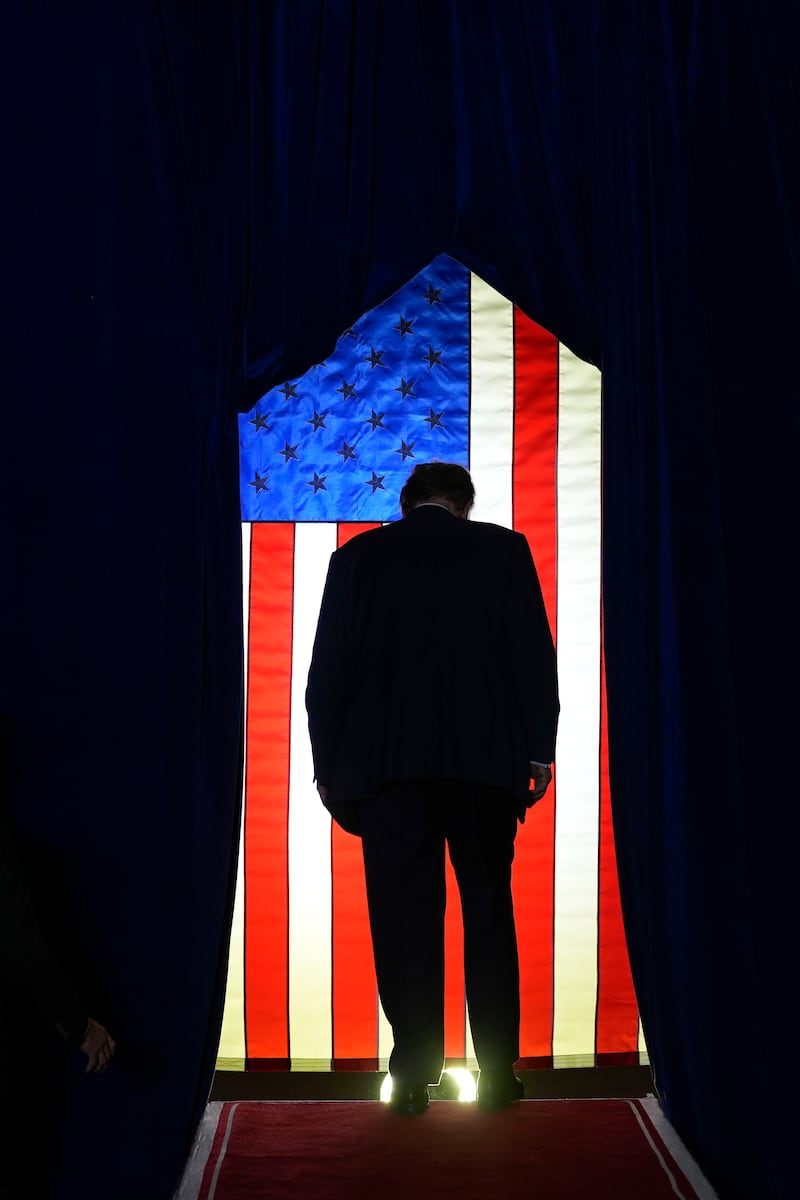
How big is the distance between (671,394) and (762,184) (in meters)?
0.52

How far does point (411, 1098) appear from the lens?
6.23 feet

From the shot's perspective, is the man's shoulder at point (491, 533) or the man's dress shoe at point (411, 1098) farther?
the man's shoulder at point (491, 533)

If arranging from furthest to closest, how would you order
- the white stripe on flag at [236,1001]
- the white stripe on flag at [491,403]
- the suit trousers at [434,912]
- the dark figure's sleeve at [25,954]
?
the white stripe on flag at [491,403], the white stripe on flag at [236,1001], the suit trousers at [434,912], the dark figure's sleeve at [25,954]

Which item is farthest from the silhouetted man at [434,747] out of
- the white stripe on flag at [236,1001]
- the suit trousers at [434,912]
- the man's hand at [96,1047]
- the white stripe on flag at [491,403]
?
the white stripe on flag at [491,403]

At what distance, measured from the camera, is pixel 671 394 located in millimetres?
2023

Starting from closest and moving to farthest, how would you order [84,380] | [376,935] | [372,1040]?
[376,935]
[84,380]
[372,1040]

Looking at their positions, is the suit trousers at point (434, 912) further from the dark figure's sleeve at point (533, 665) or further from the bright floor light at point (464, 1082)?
the bright floor light at point (464, 1082)

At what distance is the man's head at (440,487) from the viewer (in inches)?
81.4

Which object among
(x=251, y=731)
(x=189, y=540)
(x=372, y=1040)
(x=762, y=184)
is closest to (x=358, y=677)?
(x=189, y=540)

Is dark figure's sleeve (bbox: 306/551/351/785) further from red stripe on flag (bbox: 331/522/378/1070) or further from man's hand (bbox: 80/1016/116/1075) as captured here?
red stripe on flag (bbox: 331/522/378/1070)

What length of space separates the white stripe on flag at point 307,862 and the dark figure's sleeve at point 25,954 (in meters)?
1.07

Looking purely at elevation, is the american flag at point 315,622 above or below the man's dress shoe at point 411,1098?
above

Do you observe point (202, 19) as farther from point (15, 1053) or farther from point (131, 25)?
point (15, 1053)

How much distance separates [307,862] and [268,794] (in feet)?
0.61
